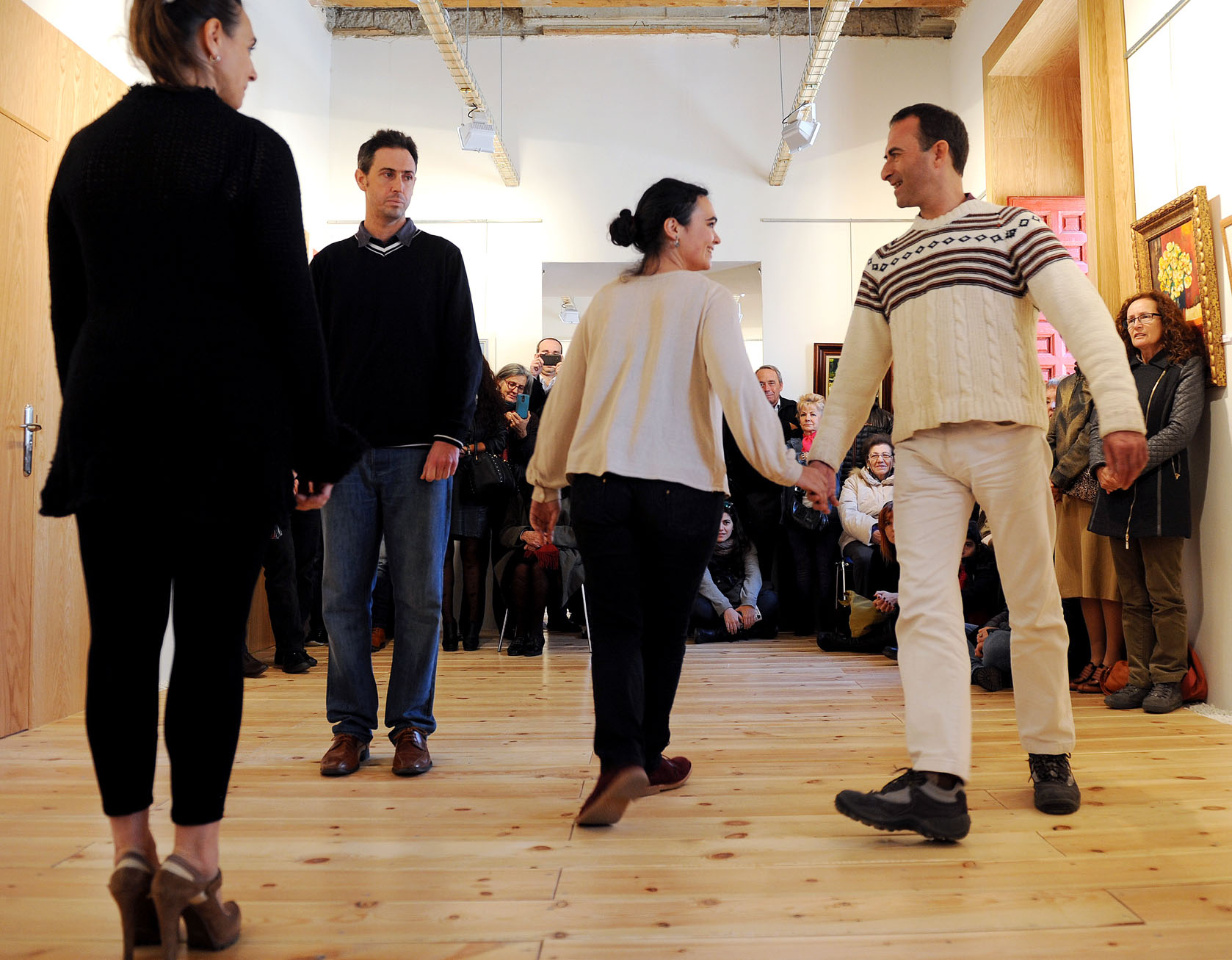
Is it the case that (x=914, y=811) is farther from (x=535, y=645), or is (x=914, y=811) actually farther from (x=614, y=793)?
(x=535, y=645)

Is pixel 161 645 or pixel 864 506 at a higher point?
pixel 864 506

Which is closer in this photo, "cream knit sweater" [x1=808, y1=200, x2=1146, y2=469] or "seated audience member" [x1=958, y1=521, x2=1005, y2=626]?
"cream knit sweater" [x1=808, y1=200, x2=1146, y2=469]

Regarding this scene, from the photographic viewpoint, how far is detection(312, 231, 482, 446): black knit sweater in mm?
2594

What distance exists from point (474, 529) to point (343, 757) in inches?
120

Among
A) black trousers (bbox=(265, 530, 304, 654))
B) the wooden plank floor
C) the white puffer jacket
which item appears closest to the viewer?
the wooden plank floor

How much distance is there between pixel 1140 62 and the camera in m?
4.27

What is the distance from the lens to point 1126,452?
1.95 metres

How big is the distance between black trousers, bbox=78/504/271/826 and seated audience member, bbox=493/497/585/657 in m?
3.90

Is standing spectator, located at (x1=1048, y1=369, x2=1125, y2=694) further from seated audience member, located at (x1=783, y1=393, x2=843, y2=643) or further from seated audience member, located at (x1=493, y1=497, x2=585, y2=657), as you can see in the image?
seated audience member, located at (x1=493, y1=497, x2=585, y2=657)

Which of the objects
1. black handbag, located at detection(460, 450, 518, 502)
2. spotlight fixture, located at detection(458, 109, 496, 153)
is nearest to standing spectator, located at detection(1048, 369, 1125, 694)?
black handbag, located at detection(460, 450, 518, 502)

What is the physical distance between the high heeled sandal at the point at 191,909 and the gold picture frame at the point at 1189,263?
3.68 m

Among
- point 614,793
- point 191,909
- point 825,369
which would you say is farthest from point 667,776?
point 825,369

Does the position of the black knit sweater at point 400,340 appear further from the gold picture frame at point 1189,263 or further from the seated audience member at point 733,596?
the seated audience member at point 733,596

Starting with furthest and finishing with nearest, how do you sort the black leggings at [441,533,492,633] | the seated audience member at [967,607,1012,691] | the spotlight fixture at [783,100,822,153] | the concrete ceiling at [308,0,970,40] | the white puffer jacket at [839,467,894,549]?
the concrete ceiling at [308,0,970,40] → the spotlight fixture at [783,100,822,153] → the white puffer jacket at [839,467,894,549] → the black leggings at [441,533,492,633] → the seated audience member at [967,607,1012,691]
